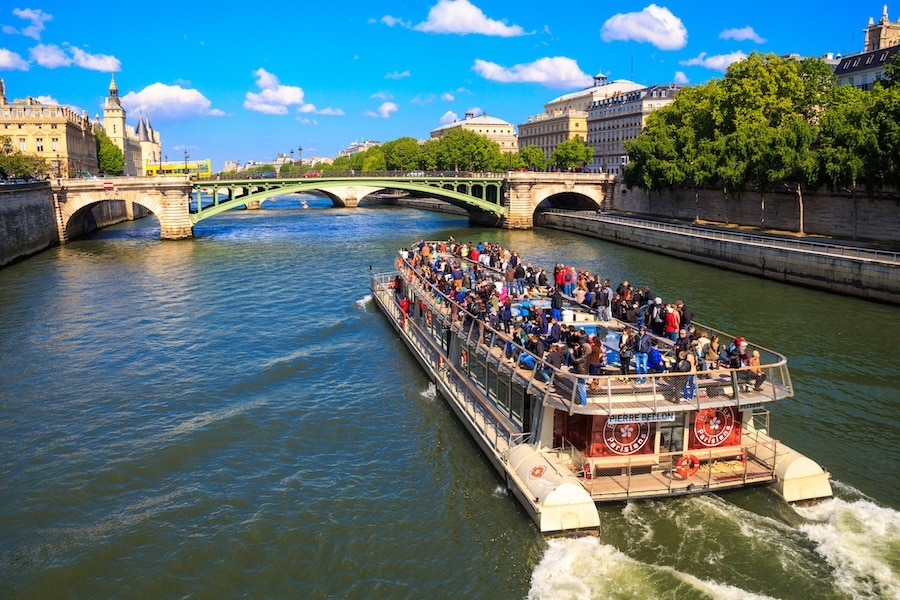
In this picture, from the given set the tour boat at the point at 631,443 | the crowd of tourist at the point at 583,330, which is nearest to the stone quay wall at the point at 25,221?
the crowd of tourist at the point at 583,330

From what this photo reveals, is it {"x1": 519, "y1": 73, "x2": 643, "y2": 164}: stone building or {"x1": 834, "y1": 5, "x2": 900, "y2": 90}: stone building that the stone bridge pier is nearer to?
{"x1": 834, "y1": 5, "x2": 900, "y2": 90}: stone building

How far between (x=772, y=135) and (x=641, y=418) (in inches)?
1483

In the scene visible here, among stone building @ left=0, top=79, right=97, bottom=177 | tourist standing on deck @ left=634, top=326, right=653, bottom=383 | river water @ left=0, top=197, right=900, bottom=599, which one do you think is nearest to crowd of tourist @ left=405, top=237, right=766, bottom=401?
tourist standing on deck @ left=634, top=326, right=653, bottom=383

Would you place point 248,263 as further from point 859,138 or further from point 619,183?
point 619,183

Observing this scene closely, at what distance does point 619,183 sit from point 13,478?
2470 inches

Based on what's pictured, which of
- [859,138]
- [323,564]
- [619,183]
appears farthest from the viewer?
[619,183]

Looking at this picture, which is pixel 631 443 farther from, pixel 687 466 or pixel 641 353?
pixel 641 353

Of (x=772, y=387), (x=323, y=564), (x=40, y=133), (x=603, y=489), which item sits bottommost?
(x=323, y=564)

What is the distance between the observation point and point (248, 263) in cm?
4506

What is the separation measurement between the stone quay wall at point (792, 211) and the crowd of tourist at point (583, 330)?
2563cm

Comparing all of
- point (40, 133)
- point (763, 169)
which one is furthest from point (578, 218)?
point (40, 133)

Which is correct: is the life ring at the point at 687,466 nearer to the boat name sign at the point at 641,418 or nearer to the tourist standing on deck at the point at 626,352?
the boat name sign at the point at 641,418

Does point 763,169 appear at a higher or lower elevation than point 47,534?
higher

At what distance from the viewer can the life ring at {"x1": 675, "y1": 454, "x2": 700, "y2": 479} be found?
12922 millimetres
